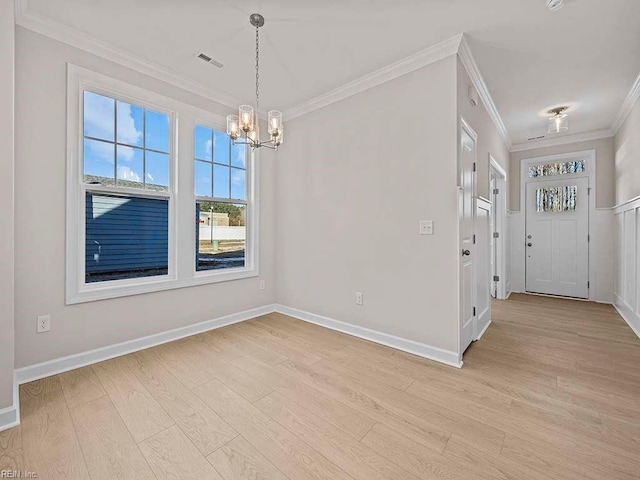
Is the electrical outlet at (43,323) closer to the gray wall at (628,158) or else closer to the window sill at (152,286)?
the window sill at (152,286)

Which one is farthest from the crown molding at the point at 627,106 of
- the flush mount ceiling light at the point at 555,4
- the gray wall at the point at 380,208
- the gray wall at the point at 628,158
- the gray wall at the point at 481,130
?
the gray wall at the point at 380,208

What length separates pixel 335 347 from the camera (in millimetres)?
2861

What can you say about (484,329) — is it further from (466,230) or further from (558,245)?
(558,245)

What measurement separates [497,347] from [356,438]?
6.69 feet

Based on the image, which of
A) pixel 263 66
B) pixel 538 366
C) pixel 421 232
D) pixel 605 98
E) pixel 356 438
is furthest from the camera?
pixel 605 98

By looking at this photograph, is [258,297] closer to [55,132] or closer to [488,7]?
[55,132]

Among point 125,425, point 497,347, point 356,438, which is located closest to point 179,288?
point 125,425

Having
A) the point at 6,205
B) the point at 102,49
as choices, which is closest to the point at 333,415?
the point at 6,205

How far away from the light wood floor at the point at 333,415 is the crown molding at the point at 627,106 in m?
2.81

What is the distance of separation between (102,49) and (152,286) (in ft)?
7.09

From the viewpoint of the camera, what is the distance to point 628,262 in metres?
3.67

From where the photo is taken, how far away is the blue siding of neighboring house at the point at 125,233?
2.60 metres

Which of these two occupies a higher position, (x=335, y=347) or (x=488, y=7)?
(x=488, y=7)

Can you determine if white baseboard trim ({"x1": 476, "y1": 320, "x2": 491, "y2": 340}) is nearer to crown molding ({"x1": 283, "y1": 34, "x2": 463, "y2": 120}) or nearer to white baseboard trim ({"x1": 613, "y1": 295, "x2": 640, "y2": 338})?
white baseboard trim ({"x1": 613, "y1": 295, "x2": 640, "y2": 338})
